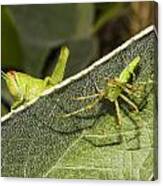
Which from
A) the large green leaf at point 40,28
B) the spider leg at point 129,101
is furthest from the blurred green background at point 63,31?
the spider leg at point 129,101

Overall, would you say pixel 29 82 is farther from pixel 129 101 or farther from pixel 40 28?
pixel 129 101

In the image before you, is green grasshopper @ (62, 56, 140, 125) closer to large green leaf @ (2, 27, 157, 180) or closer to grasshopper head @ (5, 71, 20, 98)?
large green leaf @ (2, 27, 157, 180)

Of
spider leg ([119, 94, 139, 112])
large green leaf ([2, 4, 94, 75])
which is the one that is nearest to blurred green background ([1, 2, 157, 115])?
large green leaf ([2, 4, 94, 75])

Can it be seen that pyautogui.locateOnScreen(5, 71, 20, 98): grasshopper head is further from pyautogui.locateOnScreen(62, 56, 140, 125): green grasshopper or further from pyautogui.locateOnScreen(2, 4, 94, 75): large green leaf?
pyautogui.locateOnScreen(62, 56, 140, 125): green grasshopper

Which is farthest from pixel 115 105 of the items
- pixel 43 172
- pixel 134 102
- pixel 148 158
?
pixel 43 172

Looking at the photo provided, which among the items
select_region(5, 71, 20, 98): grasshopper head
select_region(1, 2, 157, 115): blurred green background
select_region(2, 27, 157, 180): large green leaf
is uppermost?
select_region(1, 2, 157, 115): blurred green background

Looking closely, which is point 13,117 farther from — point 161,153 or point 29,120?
point 161,153

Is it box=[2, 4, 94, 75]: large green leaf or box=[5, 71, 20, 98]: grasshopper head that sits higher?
box=[2, 4, 94, 75]: large green leaf

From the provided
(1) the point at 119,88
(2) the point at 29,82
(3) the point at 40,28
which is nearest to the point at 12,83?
(2) the point at 29,82
